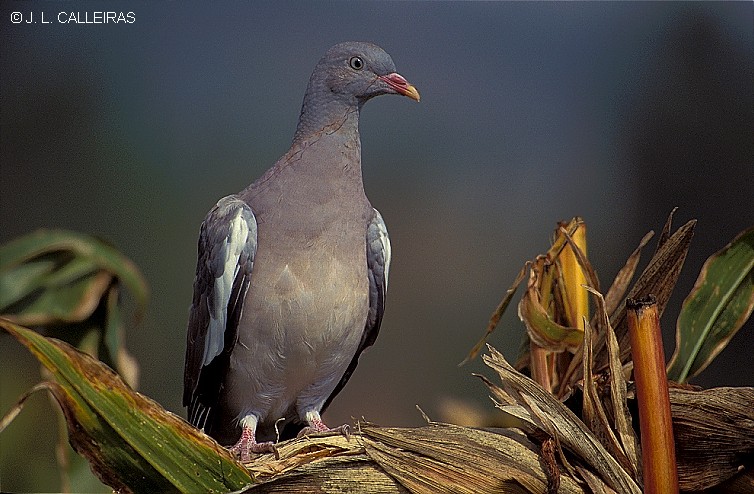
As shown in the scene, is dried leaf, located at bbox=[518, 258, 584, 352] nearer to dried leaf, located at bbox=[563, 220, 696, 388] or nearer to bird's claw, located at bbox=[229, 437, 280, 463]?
dried leaf, located at bbox=[563, 220, 696, 388]

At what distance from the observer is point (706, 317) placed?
1015 millimetres

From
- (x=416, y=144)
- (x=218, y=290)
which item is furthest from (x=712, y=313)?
(x=218, y=290)

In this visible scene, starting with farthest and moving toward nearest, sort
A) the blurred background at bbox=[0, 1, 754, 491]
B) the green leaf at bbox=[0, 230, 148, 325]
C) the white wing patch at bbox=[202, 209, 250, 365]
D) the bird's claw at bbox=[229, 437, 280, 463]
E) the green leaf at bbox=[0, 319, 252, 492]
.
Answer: the blurred background at bbox=[0, 1, 754, 491] → the green leaf at bbox=[0, 230, 148, 325] → the white wing patch at bbox=[202, 209, 250, 365] → the bird's claw at bbox=[229, 437, 280, 463] → the green leaf at bbox=[0, 319, 252, 492]

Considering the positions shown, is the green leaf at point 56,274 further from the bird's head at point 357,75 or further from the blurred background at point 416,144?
the bird's head at point 357,75

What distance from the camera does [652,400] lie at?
75cm

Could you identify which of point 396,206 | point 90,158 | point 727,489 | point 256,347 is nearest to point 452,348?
point 396,206

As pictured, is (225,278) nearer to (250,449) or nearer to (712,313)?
(250,449)

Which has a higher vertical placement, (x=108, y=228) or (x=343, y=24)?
(x=343, y=24)

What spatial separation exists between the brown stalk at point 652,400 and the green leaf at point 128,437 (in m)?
0.42

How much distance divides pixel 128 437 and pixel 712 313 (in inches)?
30.4

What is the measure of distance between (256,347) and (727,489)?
598 mm

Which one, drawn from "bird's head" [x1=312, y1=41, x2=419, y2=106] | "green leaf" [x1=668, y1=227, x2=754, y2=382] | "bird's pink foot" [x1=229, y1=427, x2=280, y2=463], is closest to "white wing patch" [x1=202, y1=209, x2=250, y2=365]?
"bird's pink foot" [x1=229, y1=427, x2=280, y2=463]

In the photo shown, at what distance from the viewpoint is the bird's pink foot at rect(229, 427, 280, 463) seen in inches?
34.2

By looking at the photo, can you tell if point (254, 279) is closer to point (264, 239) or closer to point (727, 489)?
point (264, 239)
